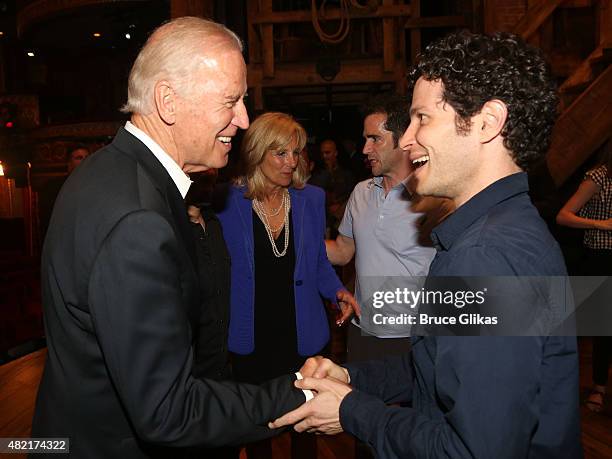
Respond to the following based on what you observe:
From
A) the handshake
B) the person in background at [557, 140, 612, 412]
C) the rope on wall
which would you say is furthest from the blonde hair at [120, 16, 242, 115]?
the rope on wall

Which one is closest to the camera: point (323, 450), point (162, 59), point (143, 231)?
point (143, 231)

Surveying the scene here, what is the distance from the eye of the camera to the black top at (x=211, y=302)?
2.11m

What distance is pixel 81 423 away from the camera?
1330 millimetres

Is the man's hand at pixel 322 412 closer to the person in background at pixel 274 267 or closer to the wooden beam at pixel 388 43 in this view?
the person in background at pixel 274 267

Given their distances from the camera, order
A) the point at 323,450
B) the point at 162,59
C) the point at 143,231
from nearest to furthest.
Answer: the point at 143,231 < the point at 162,59 < the point at 323,450

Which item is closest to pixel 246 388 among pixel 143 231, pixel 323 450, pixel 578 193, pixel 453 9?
pixel 143 231

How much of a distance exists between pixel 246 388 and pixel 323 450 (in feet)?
7.60

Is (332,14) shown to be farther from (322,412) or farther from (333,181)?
(322,412)

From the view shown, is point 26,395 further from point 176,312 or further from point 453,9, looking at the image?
point 453,9

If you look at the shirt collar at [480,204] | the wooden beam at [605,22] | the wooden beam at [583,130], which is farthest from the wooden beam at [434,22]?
the shirt collar at [480,204]

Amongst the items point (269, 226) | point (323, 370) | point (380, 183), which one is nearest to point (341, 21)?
point (380, 183)

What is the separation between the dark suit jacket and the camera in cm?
118

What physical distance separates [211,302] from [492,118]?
1302mm

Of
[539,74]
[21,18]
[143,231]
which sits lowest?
[143,231]
